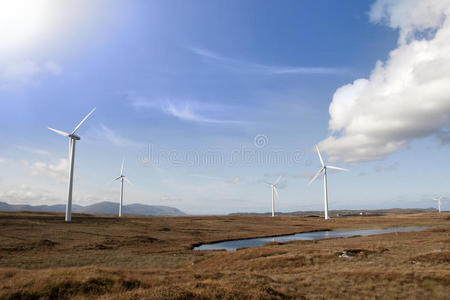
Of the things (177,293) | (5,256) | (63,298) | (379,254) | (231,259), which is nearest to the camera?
(177,293)

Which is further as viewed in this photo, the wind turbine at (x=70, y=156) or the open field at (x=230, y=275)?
the wind turbine at (x=70, y=156)

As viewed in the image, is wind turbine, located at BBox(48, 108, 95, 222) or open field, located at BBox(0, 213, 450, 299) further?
wind turbine, located at BBox(48, 108, 95, 222)

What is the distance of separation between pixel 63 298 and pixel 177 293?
7.42 m

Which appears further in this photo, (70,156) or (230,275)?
(70,156)

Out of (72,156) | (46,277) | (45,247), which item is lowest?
(45,247)

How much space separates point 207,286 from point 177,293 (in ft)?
8.55

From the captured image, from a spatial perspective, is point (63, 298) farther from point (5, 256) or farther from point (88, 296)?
point (5, 256)

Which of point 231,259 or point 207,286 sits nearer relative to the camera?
point 207,286

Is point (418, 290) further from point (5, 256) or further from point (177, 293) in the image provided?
point (5, 256)

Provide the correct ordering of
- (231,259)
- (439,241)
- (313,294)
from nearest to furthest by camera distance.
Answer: (313,294)
(231,259)
(439,241)

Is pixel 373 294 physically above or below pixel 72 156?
below

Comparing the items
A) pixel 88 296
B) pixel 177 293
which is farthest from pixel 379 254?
pixel 88 296

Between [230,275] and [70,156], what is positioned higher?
[70,156]

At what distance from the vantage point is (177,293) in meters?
16.3
